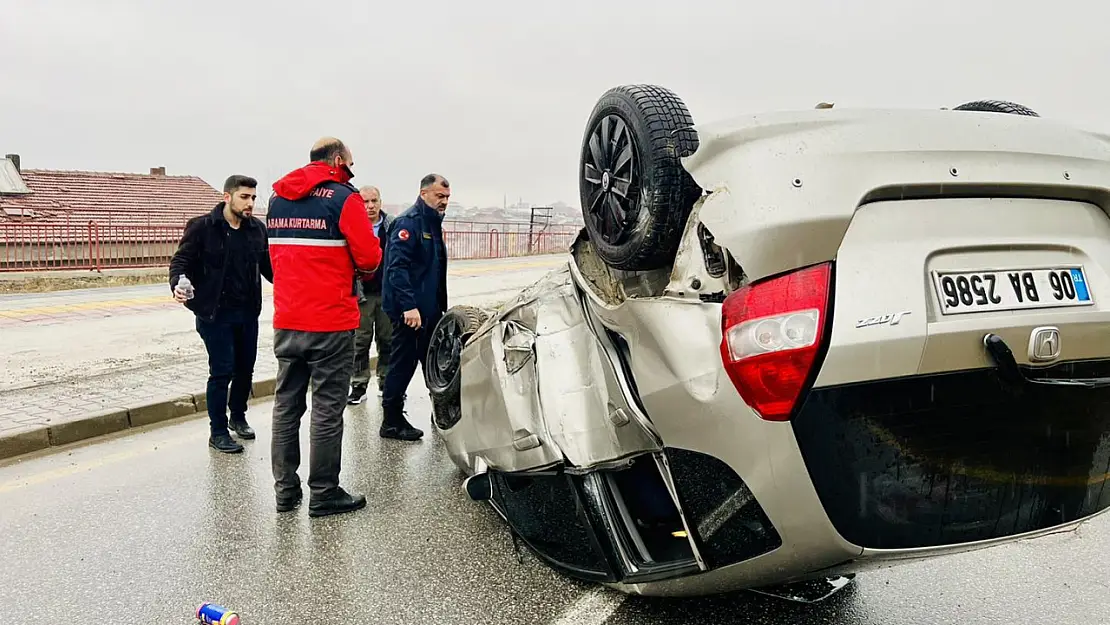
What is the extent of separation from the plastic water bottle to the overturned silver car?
132 inches

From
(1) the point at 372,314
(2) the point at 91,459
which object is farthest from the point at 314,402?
(1) the point at 372,314

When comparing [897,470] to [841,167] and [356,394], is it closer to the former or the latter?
[841,167]

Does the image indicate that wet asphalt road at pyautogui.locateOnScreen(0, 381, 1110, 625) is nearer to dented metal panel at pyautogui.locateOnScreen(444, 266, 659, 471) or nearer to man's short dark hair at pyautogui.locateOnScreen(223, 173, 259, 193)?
dented metal panel at pyautogui.locateOnScreen(444, 266, 659, 471)

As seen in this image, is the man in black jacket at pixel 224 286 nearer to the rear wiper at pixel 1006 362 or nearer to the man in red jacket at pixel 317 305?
the man in red jacket at pixel 317 305

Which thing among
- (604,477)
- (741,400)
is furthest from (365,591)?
(741,400)

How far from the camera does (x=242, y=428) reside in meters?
5.02

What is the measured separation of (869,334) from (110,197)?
3500cm

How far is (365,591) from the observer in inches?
116

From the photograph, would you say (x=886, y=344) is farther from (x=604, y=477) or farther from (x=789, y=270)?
(x=604, y=477)

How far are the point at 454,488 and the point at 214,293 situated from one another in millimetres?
1983

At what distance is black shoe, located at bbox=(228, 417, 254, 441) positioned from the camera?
4.96 metres

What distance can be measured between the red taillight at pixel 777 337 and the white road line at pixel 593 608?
4.20ft

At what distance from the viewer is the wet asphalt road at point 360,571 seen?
2.78 m

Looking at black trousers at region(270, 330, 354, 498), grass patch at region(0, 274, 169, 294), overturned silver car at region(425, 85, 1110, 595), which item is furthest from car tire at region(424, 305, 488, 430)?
grass patch at region(0, 274, 169, 294)
